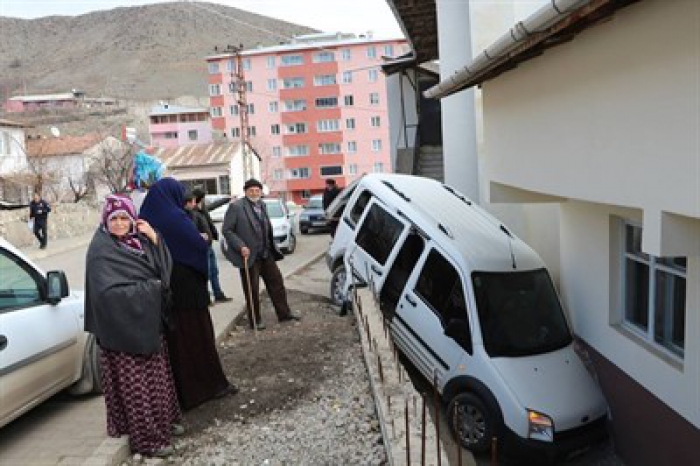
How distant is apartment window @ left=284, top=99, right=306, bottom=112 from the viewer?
63.7m

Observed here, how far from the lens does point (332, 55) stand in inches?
2459

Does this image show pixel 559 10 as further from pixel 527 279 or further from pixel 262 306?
pixel 262 306

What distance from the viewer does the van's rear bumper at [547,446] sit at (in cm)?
567

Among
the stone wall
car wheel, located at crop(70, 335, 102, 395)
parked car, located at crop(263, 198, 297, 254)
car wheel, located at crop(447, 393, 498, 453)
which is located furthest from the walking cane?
the stone wall

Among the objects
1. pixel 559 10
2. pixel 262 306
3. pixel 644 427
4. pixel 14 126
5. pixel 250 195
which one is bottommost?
pixel 644 427

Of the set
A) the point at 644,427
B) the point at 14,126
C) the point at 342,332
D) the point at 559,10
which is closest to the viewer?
the point at 559,10

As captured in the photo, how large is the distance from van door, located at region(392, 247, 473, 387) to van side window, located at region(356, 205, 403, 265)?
2.56 ft

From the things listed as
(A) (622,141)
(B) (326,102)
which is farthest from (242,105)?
(A) (622,141)

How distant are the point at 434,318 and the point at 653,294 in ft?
7.35

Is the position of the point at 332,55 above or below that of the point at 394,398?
above

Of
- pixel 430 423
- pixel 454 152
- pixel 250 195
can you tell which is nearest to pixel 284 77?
pixel 454 152

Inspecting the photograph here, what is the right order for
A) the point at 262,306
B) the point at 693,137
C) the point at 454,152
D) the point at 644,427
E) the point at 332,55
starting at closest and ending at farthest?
the point at 693,137 < the point at 644,427 < the point at 262,306 < the point at 454,152 < the point at 332,55

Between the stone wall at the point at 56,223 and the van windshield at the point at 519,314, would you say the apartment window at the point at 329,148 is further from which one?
the van windshield at the point at 519,314

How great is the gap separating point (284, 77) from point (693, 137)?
209 feet
